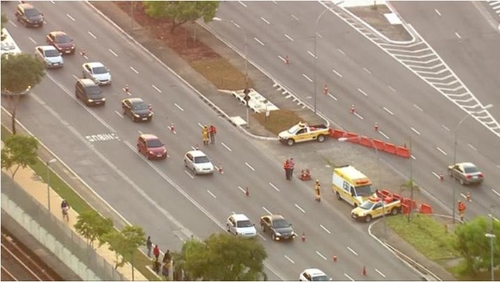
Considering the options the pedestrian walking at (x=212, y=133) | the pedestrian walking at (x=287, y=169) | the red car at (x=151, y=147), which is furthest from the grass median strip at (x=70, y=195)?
the pedestrian walking at (x=287, y=169)

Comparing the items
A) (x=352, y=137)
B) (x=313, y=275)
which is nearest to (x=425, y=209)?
(x=352, y=137)

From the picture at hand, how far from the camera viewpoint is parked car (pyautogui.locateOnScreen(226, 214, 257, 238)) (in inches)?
5891

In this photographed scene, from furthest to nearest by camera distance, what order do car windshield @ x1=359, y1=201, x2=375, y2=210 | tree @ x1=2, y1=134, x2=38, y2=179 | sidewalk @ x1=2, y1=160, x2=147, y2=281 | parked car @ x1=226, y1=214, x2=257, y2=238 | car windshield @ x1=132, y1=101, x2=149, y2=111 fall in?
1. car windshield @ x1=132, y1=101, x2=149, y2=111
2. car windshield @ x1=359, y1=201, x2=375, y2=210
3. tree @ x1=2, y1=134, x2=38, y2=179
4. parked car @ x1=226, y1=214, x2=257, y2=238
5. sidewalk @ x1=2, y1=160, x2=147, y2=281

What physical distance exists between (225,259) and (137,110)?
38115 millimetres

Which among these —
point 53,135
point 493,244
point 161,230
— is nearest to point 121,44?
point 53,135

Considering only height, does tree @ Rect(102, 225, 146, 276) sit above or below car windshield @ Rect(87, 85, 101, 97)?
above

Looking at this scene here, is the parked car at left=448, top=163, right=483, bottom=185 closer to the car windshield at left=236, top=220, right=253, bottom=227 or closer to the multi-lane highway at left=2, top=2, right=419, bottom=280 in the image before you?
the multi-lane highway at left=2, top=2, right=419, bottom=280

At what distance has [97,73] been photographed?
177 m

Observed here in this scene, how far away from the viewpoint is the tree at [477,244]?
144125mm

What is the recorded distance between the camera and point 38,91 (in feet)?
575

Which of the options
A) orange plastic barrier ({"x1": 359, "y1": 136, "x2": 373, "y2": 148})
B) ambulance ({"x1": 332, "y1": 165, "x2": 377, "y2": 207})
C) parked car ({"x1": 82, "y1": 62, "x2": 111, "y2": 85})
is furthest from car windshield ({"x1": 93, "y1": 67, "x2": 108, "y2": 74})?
ambulance ({"x1": 332, "y1": 165, "x2": 377, "y2": 207})

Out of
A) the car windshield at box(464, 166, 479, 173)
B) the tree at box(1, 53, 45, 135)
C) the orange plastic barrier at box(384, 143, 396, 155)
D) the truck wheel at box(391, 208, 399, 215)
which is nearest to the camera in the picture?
the truck wheel at box(391, 208, 399, 215)

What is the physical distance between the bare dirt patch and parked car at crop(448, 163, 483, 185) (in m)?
29.3

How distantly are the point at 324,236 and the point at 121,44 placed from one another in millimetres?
41807
